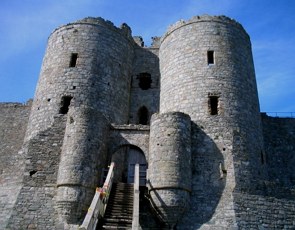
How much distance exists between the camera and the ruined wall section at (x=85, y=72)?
1612 cm

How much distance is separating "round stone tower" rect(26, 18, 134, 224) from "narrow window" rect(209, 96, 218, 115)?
439 centimetres

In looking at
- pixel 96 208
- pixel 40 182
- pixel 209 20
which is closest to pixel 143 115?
pixel 209 20

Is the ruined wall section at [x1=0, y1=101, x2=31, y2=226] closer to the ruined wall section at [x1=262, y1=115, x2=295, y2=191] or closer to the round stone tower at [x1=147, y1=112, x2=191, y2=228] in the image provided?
the round stone tower at [x1=147, y1=112, x2=191, y2=228]

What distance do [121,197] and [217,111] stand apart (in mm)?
5442

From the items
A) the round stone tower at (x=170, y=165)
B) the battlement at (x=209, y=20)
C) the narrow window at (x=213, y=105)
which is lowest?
the round stone tower at (x=170, y=165)

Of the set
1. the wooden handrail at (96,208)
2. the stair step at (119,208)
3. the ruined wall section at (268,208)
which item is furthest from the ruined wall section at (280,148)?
the wooden handrail at (96,208)

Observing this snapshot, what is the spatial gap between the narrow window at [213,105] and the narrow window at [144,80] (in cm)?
453

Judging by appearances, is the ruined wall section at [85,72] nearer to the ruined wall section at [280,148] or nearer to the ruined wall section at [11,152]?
the ruined wall section at [11,152]

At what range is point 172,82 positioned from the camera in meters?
16.4

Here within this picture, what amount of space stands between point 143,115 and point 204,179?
5884 mm

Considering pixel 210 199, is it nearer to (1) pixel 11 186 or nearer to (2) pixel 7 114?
(1) pixel 11 186

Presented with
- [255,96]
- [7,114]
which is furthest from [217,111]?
[7,114]

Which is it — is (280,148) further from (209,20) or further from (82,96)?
(82,96)

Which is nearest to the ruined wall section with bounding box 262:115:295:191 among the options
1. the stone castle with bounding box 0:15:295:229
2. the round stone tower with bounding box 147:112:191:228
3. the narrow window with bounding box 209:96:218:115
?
the stone castle with bounding box 0:15:295:229
